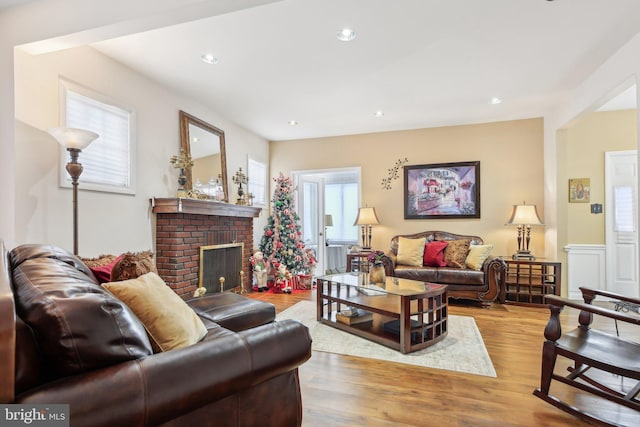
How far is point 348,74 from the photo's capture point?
3492mm

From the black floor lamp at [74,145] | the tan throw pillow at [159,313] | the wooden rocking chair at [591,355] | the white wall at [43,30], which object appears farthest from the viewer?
the black floor lamp at [74,145]

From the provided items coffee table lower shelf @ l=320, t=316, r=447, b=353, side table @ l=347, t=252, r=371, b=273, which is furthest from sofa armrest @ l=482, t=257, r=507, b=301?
side table @ l=347, t=252, r=371, b=273

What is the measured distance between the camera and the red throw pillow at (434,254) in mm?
4696

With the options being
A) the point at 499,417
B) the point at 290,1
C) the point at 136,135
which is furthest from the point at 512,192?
the point at 136,135

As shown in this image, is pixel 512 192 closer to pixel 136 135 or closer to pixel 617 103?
pixel 617 103

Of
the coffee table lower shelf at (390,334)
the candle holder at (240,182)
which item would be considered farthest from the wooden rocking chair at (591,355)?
the candle holder at (240,182)

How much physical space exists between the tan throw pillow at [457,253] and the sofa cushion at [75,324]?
170 inches

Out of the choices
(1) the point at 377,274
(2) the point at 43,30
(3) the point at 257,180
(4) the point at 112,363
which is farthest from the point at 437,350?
(3) the point at 257,180

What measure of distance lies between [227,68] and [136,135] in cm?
119

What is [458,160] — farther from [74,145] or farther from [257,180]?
[74,145]

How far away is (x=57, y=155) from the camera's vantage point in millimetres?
2717

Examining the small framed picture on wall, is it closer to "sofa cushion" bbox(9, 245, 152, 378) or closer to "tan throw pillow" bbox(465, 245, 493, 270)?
"tan throw pillow" bbox(465, 245, 493, 270)

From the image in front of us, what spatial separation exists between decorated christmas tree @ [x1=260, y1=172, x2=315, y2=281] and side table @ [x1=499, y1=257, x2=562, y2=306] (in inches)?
119

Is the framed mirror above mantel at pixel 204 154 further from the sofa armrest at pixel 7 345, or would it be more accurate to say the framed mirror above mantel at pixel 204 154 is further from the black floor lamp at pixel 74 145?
the sofa armrest at pixel 7 345
